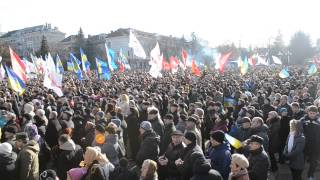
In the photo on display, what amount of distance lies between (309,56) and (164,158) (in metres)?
79.1

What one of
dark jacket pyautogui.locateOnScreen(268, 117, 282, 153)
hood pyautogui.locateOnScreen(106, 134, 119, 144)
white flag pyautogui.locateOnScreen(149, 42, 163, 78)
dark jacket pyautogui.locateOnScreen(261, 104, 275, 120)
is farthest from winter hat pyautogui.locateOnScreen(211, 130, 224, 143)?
white flag pyautogui.locateOnScreen(149, 42, 163, 78)

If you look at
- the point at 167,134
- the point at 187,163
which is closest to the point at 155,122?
the point at 167,134

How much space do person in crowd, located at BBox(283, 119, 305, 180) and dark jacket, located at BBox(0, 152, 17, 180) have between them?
4942mm

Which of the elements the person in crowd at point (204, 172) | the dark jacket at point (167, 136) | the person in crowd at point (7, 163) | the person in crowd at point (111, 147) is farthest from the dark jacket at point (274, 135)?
the person in crowd at point (7, 163)

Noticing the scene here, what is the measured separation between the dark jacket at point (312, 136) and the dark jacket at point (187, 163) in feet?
11.1

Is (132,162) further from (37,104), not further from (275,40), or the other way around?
(275,40)

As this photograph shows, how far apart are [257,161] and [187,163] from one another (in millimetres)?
1019

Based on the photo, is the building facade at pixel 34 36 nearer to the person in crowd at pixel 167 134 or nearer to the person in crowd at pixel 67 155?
the person in crowd at pixel 167 134

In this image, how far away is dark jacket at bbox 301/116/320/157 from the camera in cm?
793

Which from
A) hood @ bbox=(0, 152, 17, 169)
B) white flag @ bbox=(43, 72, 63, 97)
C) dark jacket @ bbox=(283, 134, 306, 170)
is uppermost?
white flag @ bbox=(43, 72, 63, 97)

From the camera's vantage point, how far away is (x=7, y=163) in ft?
18.8

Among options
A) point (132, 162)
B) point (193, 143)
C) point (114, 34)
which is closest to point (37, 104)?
point (132, 162)

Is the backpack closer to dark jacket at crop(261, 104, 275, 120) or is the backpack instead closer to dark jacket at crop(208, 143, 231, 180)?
dark jacket at crop(208, 143, 231, 180)

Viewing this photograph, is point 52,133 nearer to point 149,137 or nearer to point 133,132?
point 133,132
